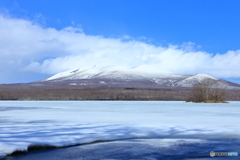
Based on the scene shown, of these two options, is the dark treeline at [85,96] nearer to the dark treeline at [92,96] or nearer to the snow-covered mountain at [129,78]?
the dark treeline at [92,96]

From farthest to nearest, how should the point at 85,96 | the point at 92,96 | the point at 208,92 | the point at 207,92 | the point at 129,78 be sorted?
the point at 129,78 < the point at 92,96 < the point at 85,96 < the point at 208,92 < the point at 207,92

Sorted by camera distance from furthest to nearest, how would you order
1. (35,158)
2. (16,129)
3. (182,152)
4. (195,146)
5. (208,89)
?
(208,89), (16,129), (195,146), (182,152), (35,158)

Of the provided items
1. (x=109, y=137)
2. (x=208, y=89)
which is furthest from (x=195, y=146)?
(x=208, y=89)

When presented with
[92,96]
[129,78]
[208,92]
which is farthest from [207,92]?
[129,78]

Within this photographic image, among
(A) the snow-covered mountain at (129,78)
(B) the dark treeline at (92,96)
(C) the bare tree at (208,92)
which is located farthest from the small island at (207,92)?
(A) the snow-covered mountain at (129,78)

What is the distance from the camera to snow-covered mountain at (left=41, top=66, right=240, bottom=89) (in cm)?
14212

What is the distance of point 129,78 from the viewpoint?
159 meters

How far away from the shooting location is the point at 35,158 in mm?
8109

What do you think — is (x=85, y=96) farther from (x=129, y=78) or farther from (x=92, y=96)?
(x=129, y=78)

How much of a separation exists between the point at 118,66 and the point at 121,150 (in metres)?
183

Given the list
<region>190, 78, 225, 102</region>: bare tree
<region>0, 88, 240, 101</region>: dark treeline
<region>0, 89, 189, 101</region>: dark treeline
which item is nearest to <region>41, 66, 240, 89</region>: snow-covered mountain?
<region>0, 88, 240, 101</region>: dark treeline

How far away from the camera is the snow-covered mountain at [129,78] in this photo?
14212 centimetres

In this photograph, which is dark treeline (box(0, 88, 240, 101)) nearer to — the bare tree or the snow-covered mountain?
the bare tree

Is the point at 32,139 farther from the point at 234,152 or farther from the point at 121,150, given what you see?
the point at 234,152
